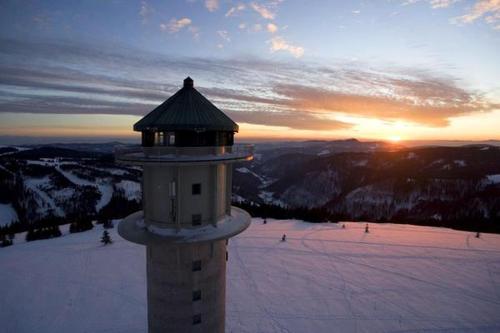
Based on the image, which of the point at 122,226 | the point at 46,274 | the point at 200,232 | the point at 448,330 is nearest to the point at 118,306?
the point at 46,274

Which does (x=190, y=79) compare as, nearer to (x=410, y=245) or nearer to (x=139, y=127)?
(x=139, y=127)

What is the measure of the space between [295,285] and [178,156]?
23269 mm

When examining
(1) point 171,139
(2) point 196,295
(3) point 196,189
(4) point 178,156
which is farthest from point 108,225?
(4) point 178,156

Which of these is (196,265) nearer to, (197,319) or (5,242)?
(197,319)

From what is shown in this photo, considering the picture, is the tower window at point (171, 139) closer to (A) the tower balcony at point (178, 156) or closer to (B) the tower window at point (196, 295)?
(A) the tower balcony at point (178, 156)

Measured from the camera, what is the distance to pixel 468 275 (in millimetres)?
30719

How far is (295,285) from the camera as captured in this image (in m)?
28.4

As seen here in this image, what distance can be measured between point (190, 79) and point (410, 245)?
40.3 m

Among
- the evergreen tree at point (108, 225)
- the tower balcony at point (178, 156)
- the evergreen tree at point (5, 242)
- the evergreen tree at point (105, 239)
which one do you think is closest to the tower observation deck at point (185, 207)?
the tower balcony at point (178, 156)

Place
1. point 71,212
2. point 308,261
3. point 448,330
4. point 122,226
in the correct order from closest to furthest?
point 122,226, point 448,330, point 308,261, point 71,212

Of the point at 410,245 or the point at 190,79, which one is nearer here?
the point at 190,79

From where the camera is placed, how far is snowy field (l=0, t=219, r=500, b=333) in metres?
22.4

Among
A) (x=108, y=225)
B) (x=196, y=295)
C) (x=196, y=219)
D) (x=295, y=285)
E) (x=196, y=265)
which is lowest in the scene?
(x=108, y=225)

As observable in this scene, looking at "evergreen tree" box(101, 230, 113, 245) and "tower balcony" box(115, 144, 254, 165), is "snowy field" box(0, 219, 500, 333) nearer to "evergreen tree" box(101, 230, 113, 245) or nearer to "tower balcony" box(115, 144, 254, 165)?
"evergreen tree" box(101, 230, 113, 245)
